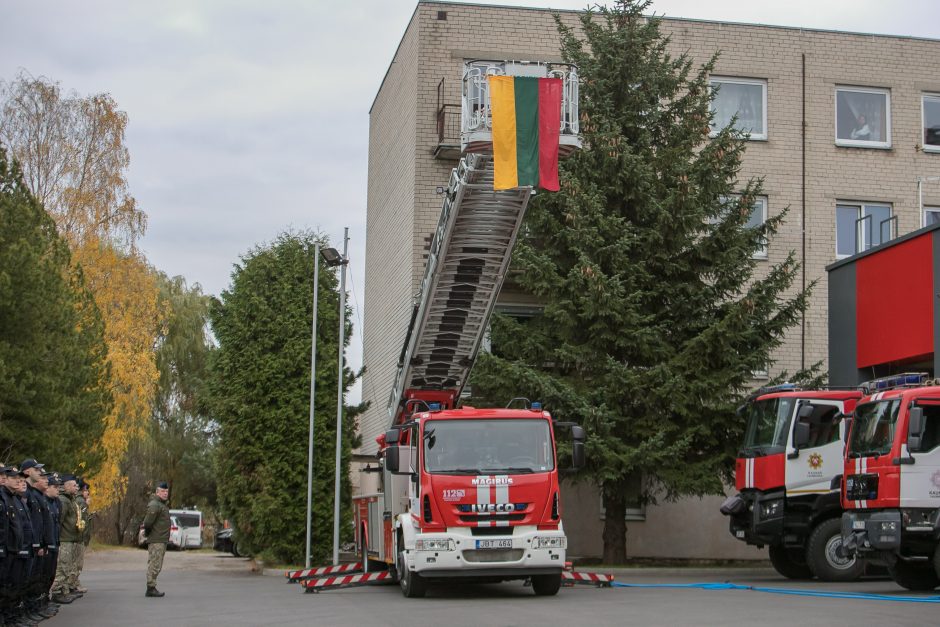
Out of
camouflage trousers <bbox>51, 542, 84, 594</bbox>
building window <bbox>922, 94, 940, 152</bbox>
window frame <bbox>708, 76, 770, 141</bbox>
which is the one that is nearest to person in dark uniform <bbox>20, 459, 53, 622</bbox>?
camouflage trousers <bbox>51, 542, 84, 594</bbox>

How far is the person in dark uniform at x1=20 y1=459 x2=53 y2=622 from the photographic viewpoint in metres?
12.7

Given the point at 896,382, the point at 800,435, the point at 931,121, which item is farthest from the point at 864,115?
the point at 896,382

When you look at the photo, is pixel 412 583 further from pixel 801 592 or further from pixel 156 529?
pixel 801 592

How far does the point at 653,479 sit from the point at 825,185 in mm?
10112

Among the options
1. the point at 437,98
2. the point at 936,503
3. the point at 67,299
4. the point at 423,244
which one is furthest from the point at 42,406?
the point at 936,503

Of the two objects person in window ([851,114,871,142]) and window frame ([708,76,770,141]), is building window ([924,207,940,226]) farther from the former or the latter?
window frame ([708,76,770,141])

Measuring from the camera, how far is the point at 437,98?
93.5 feet

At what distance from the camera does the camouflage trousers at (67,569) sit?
693 inches

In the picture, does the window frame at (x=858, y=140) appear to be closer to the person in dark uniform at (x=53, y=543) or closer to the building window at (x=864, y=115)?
the building window at (x=864, y=115)

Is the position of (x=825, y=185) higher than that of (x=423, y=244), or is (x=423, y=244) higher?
(x=825, y=185)

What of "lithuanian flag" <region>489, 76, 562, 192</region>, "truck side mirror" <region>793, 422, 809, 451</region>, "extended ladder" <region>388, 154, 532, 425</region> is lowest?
"truck side mirror" <region>793, 422, 809, 451</region>

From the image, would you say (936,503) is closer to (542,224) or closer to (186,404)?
(542,224)

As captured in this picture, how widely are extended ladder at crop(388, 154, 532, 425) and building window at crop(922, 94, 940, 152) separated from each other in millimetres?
16997

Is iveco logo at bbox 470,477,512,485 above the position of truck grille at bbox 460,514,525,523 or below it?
above
